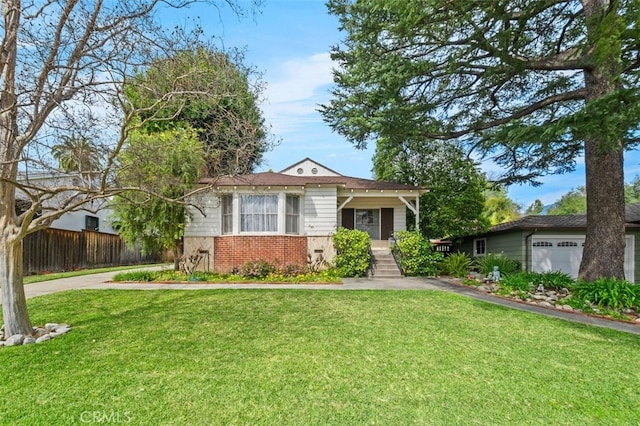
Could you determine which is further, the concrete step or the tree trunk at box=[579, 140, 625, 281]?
the concrete step

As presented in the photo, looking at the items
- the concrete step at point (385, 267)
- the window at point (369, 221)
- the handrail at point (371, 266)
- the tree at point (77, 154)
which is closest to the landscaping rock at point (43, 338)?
the tree at point (77, 154)

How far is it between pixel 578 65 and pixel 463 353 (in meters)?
8.69

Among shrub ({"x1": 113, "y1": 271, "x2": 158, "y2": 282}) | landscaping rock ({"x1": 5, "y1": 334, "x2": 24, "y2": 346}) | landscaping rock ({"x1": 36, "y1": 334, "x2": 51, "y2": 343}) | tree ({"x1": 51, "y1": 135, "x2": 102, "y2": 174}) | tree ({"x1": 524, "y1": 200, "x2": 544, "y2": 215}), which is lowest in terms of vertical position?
shrub ({"x1": 113, "y1": 271, "x2": 158, "y2": 282})

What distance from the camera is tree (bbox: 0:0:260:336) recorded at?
477cm

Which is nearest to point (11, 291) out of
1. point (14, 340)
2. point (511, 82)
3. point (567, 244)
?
point (14, 340)

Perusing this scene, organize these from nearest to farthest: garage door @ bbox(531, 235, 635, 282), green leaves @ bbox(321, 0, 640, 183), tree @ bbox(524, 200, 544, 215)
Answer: green leaves @ bbox(321, 0, 640, 183) < garage door @ bbox(531, 235, 635, 282) < tree @ bbox(524, 200, 544, 215)

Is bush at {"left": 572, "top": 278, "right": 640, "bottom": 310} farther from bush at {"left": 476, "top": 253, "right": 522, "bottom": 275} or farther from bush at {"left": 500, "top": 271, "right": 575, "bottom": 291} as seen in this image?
bush at {"left": 476, "top": 253, "right": 522, "bottom": 275}

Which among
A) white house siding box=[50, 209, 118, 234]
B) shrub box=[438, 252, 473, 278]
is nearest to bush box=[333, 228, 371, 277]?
shrub box=[438, 252, 473, 278]

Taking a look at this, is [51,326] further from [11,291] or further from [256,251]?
[256,251]

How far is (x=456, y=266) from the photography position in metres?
12.9

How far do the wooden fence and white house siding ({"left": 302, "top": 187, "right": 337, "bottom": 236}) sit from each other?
6.80 metres

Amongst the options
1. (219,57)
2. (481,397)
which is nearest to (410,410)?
(481,397)

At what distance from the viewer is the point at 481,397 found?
3.45 m

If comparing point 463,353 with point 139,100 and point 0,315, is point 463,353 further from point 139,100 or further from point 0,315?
point 0,315
